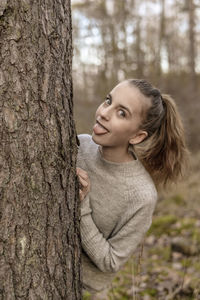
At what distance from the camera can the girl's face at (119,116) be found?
1901 mm

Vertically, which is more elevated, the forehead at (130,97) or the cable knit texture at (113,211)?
the forehead at (130,97)

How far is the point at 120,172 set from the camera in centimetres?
206

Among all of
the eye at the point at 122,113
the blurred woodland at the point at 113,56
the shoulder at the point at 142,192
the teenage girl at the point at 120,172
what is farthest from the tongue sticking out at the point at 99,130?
the blurred woodland at the point at 113,56

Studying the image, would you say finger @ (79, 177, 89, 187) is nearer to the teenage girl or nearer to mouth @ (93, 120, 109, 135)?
the teenage girl

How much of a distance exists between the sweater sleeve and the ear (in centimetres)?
37

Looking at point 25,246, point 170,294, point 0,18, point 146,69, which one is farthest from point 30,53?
point 146,69

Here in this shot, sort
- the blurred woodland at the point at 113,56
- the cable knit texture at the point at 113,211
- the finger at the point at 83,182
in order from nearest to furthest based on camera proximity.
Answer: the finger at the point at 83,182 → the cable knit texture at the point at 113,211 → the blurred woodland at the point at 113,56

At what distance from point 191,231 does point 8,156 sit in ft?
13.9

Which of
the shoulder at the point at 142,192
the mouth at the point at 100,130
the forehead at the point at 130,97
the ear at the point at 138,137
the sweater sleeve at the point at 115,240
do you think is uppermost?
the forehead at the point at 130,97

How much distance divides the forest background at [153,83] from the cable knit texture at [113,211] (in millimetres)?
315

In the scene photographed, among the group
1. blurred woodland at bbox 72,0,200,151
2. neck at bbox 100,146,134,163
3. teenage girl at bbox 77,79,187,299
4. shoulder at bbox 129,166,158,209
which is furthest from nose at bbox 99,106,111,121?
blurred woodland at bbox 72,0,200,151

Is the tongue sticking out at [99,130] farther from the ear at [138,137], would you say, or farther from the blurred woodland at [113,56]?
the blurred woodland at [113,56]

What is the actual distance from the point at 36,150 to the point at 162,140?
99cm

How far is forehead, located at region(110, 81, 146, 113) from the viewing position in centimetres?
193
